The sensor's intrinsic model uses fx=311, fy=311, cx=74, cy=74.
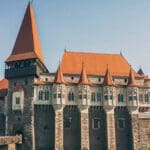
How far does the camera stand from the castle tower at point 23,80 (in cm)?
4597

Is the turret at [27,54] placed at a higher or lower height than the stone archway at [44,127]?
higher

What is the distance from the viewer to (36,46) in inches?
2032

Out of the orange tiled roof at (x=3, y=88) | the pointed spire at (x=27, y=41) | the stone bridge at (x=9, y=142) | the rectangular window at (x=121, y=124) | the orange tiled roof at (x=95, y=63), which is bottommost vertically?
the stone bridge at (x=9, y=142)

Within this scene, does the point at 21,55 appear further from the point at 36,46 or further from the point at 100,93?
the point at 100,93

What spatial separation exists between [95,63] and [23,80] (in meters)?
12.9

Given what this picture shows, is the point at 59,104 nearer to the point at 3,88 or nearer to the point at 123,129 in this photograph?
the point at 123,129

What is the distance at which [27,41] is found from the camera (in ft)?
170

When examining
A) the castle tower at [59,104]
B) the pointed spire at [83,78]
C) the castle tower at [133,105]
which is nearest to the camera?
the castle tower at [59,104]

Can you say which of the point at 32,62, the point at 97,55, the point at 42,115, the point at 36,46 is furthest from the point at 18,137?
the point at 97,55

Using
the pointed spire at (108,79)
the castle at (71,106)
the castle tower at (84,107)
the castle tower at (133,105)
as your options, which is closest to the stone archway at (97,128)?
the castle at (71,106)

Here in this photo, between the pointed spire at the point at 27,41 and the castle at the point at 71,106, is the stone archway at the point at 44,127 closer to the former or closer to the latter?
the castle at the point at 71,106

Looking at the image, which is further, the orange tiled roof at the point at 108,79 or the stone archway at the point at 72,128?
the orange tiled roof at the point at 108,79

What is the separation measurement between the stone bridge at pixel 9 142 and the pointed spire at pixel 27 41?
515 inches

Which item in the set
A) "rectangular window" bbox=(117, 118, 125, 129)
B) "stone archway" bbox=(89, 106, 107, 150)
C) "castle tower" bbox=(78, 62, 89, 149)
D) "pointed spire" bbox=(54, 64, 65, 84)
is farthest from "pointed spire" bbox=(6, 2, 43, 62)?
"rectangular window" bbox=(117, 118, 125, 129)
